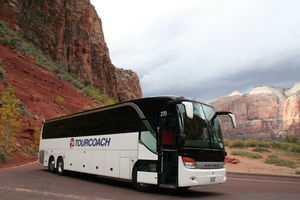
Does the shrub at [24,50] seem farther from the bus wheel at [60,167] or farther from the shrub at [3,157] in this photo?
the bus wheel at [60,167]

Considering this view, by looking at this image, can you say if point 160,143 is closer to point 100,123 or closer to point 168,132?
point 168,132

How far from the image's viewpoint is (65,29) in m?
55.1

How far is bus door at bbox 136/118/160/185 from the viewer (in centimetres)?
920

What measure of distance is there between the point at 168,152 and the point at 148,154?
0.81m

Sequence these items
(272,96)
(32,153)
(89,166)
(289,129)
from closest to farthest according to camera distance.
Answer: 1. (89,166)
2. (32,153)
3. (289,129)
4. (272,96)

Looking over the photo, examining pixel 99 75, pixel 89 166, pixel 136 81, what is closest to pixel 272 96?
pixel 136 81

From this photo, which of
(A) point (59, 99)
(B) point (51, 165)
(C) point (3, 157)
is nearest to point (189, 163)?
(B) point (51, 165)

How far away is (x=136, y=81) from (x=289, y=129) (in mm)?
104319

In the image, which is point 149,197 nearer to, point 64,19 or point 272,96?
point 64,19

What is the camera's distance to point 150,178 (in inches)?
363

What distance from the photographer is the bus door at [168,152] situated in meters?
8.84

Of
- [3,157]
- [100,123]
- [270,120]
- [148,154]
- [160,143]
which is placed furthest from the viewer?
[270,120]

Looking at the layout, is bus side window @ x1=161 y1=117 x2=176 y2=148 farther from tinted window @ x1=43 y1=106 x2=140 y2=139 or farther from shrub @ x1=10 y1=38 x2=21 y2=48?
shrub @ x1=10 y1=38 x2=21 y2=48

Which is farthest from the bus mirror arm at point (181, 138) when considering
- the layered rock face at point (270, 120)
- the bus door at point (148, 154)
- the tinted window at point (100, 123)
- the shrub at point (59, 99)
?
the layered rock face at point (270, 120)
